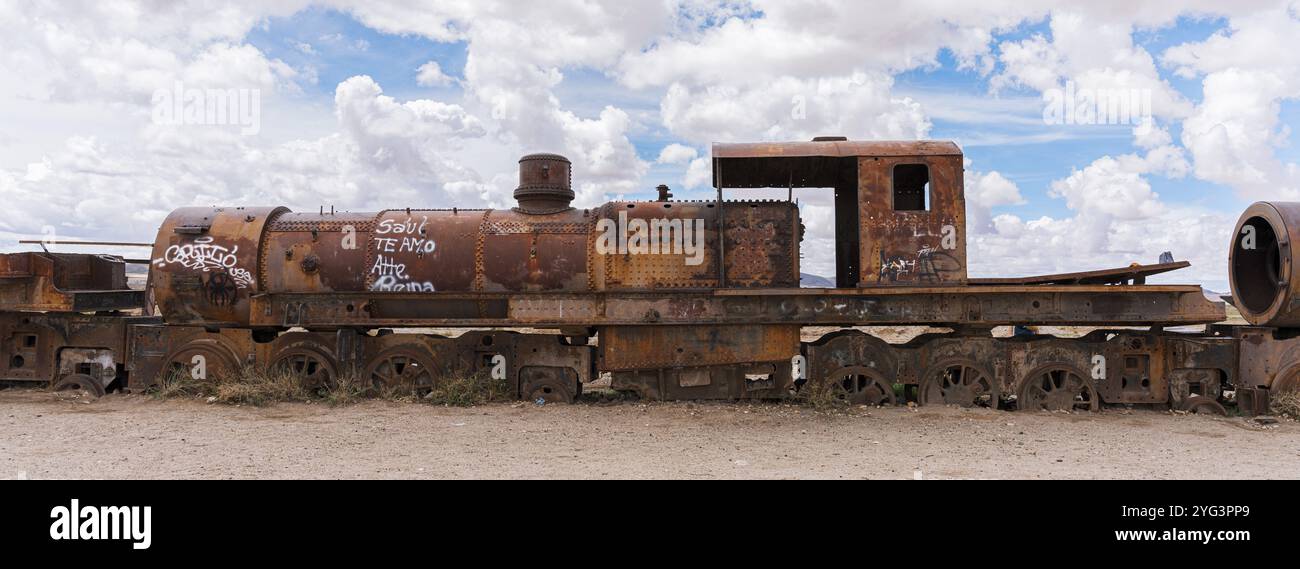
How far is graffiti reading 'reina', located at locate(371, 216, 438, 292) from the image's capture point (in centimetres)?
946

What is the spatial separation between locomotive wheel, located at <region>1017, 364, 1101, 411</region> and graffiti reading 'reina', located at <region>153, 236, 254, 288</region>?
35.5ft

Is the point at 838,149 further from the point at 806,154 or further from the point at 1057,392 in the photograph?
the point at 1057,392

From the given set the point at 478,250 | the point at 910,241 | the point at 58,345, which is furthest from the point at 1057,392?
the point at 58,345

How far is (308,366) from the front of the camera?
9.88 meters

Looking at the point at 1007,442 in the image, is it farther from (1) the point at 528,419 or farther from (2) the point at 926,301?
(1) the point at 528,419

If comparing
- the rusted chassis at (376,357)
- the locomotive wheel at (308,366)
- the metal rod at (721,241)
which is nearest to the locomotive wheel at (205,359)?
the rusted chassis at (376,357)

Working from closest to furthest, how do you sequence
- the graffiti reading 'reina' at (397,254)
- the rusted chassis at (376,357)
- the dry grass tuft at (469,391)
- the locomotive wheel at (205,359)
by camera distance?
the dry grass tuft at (469,391) → the graffiti reading 'reina' at (397,254) → the rusted chassis at (376,357) → the locomotive wheel at (205,359)

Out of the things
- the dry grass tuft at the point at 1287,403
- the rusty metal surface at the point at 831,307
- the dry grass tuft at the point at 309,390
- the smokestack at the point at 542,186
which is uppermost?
the smokestack at the point at 542,186

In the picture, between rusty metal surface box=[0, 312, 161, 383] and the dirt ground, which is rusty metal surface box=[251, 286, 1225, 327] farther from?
rusty metal surface box=[0, 312, 161, 383]

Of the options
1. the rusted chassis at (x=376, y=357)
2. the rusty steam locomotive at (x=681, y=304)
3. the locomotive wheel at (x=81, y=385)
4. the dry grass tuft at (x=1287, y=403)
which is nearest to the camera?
the dry grass tuft at (x=1287, y=403)

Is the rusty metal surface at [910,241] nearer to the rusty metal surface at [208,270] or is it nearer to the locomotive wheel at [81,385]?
the rusty metal surface at [208,270]

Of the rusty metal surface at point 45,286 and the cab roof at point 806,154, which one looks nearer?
the cab roof at point 806,154

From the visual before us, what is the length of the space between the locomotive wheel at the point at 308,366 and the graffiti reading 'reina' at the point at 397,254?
135 cm

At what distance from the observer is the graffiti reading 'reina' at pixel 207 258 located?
965 centimetres
